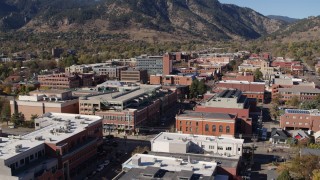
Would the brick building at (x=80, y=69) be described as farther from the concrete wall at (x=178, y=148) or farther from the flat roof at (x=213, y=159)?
the flat roof at (x=213, y=159)

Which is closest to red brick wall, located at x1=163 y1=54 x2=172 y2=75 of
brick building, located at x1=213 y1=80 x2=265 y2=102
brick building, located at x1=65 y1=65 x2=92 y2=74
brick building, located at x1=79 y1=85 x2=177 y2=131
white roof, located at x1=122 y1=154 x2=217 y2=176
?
brick building, located at x1=65 y1=65 x2=92 y2=74

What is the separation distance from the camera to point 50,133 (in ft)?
120

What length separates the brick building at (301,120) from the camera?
5053 centimetres

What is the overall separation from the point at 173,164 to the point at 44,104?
2819 cm

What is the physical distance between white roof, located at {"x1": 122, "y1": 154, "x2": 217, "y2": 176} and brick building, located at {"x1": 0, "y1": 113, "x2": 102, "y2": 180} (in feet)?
20.7

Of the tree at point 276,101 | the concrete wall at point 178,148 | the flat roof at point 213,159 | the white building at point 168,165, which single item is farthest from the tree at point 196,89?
the white building at point 168,165

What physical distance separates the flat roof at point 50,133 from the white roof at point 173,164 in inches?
310

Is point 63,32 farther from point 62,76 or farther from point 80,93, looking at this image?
point 80,93

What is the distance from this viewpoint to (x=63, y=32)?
7608 inches

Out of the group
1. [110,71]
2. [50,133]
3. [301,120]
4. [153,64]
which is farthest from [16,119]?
[153,64]

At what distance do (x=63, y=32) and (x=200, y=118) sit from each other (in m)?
159

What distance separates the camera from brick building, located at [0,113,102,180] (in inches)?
1182

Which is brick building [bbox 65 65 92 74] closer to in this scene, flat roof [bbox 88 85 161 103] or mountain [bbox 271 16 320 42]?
flat roof [bbox 88 85 161 103]

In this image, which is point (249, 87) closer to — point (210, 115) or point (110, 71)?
point (210, 115)
